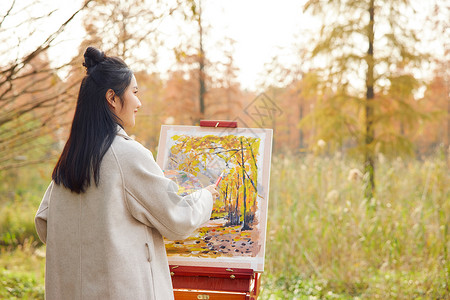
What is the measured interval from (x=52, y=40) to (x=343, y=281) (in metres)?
2.89

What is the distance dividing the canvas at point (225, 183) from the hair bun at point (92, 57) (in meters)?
0.60

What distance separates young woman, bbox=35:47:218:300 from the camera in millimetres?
1414

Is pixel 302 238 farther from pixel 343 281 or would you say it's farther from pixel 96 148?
pixel 96 148

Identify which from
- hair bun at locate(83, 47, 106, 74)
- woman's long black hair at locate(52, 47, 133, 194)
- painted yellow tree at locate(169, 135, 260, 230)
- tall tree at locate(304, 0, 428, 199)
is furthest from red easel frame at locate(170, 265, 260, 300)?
tall tree at locate(304, 0, 428, 199)

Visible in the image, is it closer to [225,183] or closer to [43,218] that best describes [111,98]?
[43,218]

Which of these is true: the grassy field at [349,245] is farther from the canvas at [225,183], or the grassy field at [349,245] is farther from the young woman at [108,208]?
the young woman at [108,208]

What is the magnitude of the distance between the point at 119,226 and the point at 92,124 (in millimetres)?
336

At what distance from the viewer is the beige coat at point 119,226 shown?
1414 millimetres

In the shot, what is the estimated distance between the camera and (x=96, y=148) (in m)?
1.42

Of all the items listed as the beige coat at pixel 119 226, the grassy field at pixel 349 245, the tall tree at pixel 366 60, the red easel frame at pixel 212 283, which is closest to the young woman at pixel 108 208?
the beige coat at pixel 119 226

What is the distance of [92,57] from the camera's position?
4.91ft

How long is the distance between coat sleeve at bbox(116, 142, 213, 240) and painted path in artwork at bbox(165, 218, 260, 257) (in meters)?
0.48

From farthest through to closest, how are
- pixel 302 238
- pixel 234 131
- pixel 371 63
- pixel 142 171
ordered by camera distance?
pixel 371 63
pixel 302 238
pixel 234 131
pixel 142 171

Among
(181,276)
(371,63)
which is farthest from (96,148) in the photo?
(371,63)
